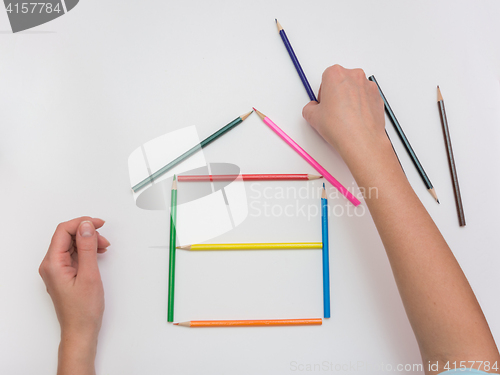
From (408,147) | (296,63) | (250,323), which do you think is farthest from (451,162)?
(250,323)

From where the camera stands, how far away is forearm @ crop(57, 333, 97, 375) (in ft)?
1.86

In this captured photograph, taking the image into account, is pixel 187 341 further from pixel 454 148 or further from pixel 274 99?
pixel 454 148

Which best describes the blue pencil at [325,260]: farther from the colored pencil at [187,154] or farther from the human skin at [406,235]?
the colored pencil at [187,154]

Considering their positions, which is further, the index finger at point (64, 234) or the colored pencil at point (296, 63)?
the colored pencil at point (296, 63)

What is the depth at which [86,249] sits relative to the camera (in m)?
0.59

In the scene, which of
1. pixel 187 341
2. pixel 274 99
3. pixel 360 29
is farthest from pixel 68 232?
pixel 360 29

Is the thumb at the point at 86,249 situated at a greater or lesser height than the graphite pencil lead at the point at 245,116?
lesser

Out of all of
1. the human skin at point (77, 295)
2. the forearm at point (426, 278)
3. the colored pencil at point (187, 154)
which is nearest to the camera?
the forearm at point (426, 278)

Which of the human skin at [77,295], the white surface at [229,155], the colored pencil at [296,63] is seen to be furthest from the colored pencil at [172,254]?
the colored pencil at [296,63]

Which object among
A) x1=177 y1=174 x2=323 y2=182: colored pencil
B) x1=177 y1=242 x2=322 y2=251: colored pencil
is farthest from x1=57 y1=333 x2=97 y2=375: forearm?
x1=177 y1=174 x2=323 y2=182: colored pencil

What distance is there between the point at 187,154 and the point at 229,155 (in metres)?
0.09

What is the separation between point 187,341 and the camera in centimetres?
62

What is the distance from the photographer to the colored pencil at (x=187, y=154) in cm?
68

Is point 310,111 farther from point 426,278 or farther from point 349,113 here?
point 426,278
